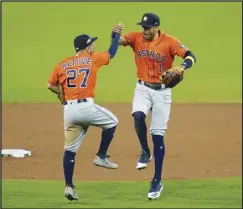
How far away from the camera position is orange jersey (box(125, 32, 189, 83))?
8445mm

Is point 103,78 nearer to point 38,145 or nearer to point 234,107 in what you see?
point 234,107

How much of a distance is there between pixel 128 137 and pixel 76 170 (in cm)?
276

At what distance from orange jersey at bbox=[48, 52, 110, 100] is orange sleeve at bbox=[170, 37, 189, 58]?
0.96 meters

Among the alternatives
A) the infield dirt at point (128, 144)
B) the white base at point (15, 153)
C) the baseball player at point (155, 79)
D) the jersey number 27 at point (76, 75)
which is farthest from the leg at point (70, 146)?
the white base at point (15, 153)

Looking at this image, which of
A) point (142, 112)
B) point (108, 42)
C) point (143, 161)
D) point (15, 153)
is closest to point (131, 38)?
point (142, 112)

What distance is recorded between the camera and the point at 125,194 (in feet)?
27.6

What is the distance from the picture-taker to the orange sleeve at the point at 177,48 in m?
8.39

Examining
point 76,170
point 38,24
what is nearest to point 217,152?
point 76,170

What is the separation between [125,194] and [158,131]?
830 mm

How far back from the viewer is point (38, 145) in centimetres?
1256

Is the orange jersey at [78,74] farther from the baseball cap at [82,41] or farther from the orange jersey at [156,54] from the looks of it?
the orange jersey at [156,54]

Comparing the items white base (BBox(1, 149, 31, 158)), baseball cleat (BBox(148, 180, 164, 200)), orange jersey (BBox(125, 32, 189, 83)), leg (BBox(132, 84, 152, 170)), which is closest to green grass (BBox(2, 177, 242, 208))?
baseball cleat (BBox(148, 180, 164, 200))

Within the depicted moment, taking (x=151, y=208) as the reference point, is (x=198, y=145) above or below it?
below

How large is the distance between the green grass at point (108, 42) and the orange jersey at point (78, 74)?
9.04m
